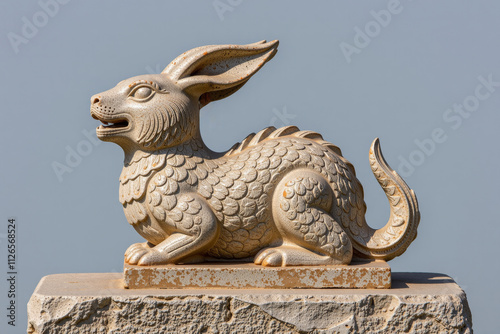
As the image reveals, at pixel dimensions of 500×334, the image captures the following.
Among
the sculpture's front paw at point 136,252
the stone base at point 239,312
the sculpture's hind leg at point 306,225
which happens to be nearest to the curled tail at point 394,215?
the sculpture's hind leg at point 306,225

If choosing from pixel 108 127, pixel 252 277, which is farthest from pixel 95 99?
pixel 252 277

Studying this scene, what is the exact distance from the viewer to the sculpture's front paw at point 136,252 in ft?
18.1

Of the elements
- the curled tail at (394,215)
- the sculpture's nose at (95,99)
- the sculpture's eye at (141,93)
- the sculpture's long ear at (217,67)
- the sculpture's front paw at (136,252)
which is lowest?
the curled tail at (394,215)

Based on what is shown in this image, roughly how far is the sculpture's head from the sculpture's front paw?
0.56 m

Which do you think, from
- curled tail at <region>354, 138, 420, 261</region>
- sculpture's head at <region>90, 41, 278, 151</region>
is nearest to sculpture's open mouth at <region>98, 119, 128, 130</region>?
sculpture's head at <region>90, 41, 278, 151</region>

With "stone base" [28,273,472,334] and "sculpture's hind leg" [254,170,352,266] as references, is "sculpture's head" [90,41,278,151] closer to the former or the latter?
"sculpture's hind leg" [254,170,352,266]

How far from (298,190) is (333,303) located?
0.64 metres

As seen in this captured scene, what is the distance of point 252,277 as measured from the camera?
5461 millimetres

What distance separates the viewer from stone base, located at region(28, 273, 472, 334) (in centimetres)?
532

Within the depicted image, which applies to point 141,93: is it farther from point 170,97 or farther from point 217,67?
point 217,67

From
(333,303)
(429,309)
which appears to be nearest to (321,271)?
(333,303)

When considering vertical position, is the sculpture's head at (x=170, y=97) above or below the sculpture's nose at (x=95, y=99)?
below

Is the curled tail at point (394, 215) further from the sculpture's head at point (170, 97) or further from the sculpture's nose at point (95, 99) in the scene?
the sculpture's nose at point (95, 99)

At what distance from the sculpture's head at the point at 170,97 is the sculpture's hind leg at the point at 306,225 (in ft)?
2.15
